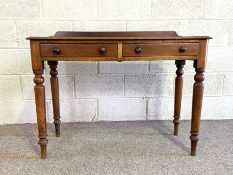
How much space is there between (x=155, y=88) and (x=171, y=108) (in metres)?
0.23

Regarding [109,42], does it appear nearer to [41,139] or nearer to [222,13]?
[41,139]

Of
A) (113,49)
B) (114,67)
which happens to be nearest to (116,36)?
(113,49)

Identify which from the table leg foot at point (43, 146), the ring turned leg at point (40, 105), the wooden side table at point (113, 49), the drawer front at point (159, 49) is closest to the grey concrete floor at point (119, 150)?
the table leg foot at point (43, 146)

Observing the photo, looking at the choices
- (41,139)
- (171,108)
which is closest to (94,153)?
(41,139)

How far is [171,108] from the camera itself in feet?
7.47

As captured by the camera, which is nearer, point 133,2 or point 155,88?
point 133,2

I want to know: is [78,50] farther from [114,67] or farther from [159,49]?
[114,67]

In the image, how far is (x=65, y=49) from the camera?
1470 mm

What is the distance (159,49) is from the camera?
4.89ft

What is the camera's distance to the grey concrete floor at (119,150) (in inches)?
61.0

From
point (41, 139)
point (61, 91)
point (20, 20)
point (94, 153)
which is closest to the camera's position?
point (41, 139)

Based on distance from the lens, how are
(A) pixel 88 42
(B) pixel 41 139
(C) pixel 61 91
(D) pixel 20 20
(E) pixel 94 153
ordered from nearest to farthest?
(A) pixel 88 42
(B) pixel 41 139
(E) pixel 94 153
(D) pixel 20 20
(C) pixel 61 91

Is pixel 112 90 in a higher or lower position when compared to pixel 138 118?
higher

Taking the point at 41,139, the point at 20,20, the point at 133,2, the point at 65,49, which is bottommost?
the point at 41,139
